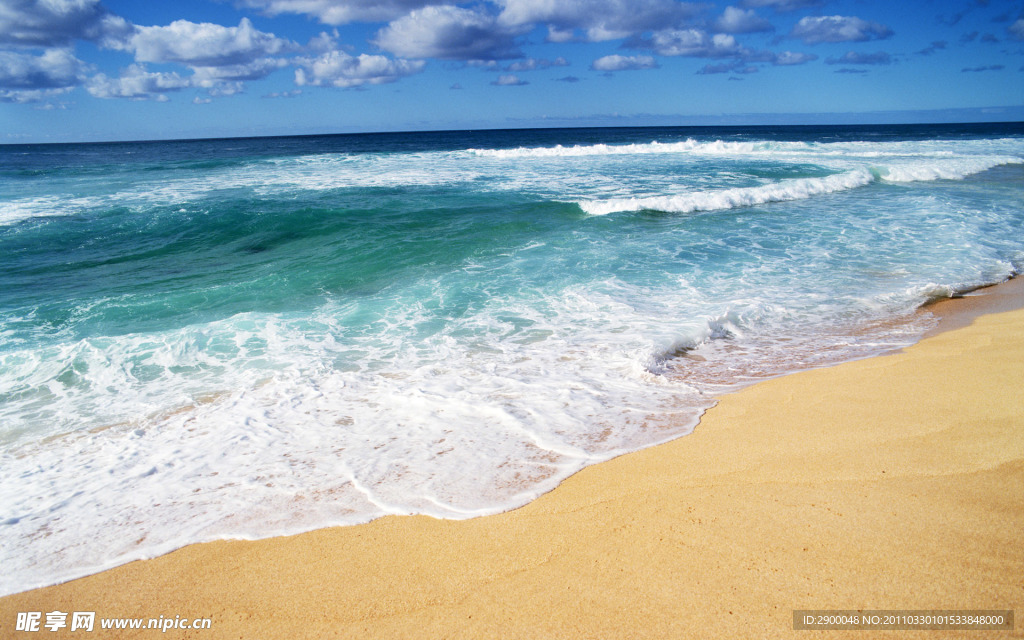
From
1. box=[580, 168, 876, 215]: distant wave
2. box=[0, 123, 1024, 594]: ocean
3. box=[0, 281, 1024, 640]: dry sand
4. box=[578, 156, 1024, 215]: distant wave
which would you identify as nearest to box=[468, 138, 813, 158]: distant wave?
box=[578, 156, 1024, 215]: distant wave

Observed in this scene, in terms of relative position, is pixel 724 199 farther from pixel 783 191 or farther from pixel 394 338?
pixel 394 338

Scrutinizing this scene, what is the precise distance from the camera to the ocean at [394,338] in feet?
11.7

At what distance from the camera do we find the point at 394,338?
650cm

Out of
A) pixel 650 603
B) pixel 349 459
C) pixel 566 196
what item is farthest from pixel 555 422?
pixel 566 196

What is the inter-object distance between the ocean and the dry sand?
268mm

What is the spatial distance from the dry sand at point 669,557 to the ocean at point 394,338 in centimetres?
27

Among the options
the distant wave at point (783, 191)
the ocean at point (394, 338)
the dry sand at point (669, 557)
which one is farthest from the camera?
the distant wave at point (783, 191)

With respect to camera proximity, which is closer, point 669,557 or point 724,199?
point 669,557

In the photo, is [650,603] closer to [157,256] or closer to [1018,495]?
[1018,495]

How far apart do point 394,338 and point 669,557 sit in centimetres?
453

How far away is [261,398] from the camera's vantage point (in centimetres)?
496

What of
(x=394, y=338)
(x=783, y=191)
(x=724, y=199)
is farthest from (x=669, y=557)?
(x=783, y=191)

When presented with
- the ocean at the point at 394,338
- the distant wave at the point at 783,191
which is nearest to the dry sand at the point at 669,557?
the ocean at the point at 394,338

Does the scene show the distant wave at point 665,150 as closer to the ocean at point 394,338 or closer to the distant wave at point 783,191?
the distant wave at point 783,191
